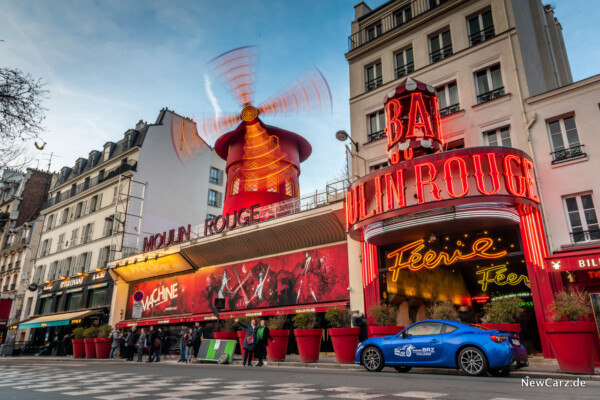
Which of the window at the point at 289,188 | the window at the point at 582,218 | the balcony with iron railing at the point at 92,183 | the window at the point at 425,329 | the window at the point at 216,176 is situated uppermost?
the window at the point at 216,176

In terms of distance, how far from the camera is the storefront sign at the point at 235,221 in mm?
19156

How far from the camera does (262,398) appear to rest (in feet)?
16.2

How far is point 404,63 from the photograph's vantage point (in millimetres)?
17188

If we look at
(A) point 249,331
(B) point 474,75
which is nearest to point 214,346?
(A) point 249,331

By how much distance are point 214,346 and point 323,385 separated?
809cm

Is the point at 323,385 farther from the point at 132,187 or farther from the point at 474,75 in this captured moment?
the point at 132,187

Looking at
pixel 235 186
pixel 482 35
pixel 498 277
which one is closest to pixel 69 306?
pixel 235 186

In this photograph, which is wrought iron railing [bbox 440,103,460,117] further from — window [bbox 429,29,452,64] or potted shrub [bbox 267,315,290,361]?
potted shrub [bbox 267,315,290,361]

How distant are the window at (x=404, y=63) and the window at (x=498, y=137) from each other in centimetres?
444

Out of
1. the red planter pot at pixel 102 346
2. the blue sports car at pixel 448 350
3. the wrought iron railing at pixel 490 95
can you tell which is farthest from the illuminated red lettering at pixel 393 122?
the red planter pot at pixel 102 346

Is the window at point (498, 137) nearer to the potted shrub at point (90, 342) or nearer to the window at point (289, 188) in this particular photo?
the window at point (289, 188)

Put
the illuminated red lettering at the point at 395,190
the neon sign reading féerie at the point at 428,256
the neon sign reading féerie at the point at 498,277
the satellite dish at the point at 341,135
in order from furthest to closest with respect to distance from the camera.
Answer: the neon sign reading féerie at the point at 498,277, the satellite dish at the point at 341,135, the neon sign reading féerie at the point at 428,256, the illuminated red lettering at the point at 395,190

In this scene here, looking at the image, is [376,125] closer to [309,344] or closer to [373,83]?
[373,83]

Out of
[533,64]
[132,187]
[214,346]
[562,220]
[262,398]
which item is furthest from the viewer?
[132,187]
